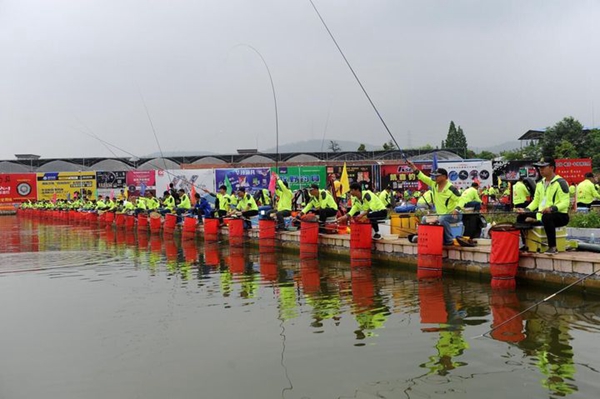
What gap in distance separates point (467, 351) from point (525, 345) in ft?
2.02

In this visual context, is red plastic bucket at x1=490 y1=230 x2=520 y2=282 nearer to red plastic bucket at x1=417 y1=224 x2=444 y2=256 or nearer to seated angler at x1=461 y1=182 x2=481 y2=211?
red plastic bucket at x1=417 y1=224 x2=444 y2=256

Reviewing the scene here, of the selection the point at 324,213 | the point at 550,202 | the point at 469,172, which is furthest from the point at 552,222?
the point at 469,172

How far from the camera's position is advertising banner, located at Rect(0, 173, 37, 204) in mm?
40781

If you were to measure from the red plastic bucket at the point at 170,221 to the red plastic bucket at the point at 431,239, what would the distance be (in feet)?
41.1

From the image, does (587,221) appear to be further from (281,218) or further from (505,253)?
(281,218)

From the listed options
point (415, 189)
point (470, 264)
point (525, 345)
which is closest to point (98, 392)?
point (525, 345)

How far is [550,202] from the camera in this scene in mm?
7320

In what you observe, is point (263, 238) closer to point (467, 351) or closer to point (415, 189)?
point (467, 351)

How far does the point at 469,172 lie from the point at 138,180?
22.0 metres

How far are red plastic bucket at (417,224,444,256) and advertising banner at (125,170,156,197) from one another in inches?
1168

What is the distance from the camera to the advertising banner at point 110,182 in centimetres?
3741

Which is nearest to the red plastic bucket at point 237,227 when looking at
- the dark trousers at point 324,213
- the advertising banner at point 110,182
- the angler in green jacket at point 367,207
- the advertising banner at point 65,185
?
the dark trousers at point 324,213

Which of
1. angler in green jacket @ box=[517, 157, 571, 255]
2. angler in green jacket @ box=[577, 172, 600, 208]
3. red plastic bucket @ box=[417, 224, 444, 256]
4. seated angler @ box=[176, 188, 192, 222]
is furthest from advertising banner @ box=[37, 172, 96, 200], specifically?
angler in green jacket @ box=[517, 157, 571, 255]

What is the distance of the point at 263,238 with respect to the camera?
13.5m
